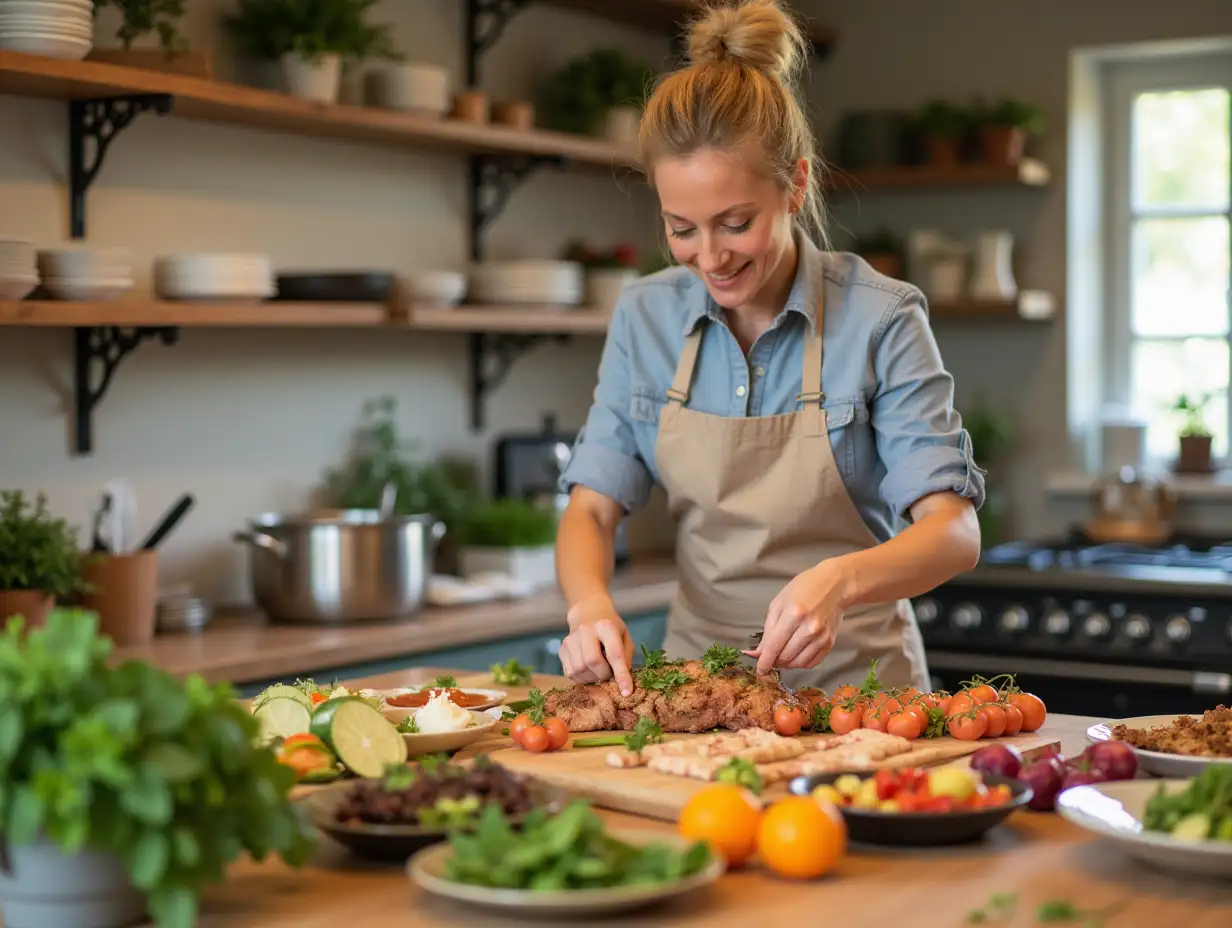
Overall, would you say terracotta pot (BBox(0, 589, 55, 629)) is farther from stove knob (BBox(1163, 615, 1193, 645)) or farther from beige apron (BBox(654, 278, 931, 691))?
stove knob (BBox(1163, 615, 1193, 645))

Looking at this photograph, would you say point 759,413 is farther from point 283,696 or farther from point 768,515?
point 283,696

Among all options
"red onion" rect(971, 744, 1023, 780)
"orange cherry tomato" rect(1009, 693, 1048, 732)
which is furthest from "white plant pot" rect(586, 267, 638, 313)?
"red onion" rect(971, 744, 1023, 780)

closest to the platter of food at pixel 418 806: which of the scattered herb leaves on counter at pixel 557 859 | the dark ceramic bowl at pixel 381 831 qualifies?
the dark ceramic bowl at pixel 381 831

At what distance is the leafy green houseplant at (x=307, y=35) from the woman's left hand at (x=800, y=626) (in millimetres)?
2022

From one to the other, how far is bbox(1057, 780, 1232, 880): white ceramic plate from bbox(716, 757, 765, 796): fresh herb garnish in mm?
299

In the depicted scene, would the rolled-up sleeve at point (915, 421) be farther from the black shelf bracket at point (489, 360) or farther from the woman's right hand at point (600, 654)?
the black shelf bracket at point (489, 360)

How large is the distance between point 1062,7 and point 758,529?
10.0 feet

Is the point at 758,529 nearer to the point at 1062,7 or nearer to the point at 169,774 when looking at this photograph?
the point at 169,774

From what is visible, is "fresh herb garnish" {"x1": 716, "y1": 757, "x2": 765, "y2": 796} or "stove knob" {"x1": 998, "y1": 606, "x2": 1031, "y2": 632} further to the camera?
"stove knob" {"x1": 998, "y1": 606, "x2": 1031, "y2": 632}

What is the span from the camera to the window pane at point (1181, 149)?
501 centimetres

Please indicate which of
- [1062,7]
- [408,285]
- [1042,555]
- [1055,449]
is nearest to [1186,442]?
[1055,449]

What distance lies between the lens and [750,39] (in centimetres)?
242

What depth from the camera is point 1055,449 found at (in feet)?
16.8

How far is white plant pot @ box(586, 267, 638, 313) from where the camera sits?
4.50 meters
